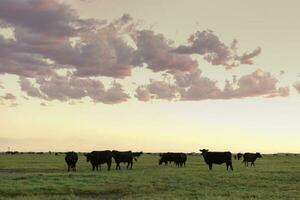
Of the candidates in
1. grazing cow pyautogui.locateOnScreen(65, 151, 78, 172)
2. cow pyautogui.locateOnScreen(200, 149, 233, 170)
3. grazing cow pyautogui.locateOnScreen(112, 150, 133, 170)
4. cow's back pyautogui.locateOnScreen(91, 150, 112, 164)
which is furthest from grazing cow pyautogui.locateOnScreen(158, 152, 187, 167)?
grazing cow pyautogui.locateOnScreen(65, 151, 78, 172)

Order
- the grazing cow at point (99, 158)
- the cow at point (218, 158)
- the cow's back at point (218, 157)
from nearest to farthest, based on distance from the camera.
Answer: the grazing cow at point (99, 158)
the cow at point (218, 158)
the cow's back at point (218, 157)

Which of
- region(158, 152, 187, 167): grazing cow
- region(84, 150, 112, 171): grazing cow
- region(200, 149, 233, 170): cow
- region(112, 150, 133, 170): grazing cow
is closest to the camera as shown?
region(84, 150, 112, 171): grazing cow

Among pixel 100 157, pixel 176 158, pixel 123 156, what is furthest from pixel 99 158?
pixel 176 158

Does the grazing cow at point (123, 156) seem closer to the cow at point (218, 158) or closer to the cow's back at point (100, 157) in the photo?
the cow's back at point (100, 157)

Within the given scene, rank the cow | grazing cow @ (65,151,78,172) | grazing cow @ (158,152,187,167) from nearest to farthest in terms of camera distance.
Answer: grazing cow @ (65,151,78,172)
the cow
grazing cow @ (158,152,187,167)

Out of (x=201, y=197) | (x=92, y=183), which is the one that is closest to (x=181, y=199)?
(x=201, y=197)

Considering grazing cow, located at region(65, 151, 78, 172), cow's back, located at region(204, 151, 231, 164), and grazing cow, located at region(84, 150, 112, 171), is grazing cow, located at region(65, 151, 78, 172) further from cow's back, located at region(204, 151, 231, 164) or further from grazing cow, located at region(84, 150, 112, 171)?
cow's back, located at region(204, 151, 231, 164)

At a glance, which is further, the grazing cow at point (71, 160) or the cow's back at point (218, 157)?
the cow's back at point (218, 157)

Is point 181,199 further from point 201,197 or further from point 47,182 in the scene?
point 47,182

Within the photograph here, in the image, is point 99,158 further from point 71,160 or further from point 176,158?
point 176,158

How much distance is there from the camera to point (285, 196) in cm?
2711

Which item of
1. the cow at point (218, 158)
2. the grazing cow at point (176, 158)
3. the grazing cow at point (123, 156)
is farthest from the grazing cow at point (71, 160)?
the grazing cow at point (176, 158)

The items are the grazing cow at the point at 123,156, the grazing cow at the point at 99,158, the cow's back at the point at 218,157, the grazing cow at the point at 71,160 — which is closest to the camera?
the grazing cow at the point at 71,160

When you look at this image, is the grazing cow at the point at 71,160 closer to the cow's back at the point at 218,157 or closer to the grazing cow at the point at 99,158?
the grazing cow at the point at 99,158
